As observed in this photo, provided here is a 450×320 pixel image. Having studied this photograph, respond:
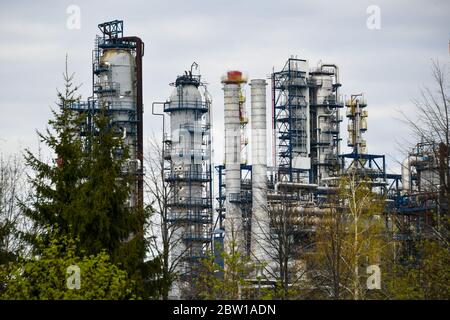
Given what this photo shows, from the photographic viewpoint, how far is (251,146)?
6638 cm

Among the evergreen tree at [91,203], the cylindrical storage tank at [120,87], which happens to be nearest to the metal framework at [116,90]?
the cylindrical storage tank at [120,87]

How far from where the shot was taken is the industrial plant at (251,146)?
62.9m

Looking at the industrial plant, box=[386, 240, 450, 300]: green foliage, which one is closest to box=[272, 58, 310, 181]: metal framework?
the industrial plant

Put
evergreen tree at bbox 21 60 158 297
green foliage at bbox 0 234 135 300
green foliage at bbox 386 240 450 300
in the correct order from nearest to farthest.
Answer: green foliage at bbox 0 234 135 300 < green foliage at bbox 386 240 450 300 < evergreen tree at bbox 21 60 158 297

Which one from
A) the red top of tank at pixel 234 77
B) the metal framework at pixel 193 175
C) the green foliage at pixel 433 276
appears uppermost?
the red top of tank at pixel 234 77

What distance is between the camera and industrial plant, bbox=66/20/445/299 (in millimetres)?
62906

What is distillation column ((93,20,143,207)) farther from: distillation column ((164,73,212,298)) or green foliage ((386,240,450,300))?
green foliage ((386,240,450,300))

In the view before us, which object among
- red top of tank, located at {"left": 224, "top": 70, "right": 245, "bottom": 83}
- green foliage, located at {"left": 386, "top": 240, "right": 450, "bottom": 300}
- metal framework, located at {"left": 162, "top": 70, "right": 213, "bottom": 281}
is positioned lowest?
green foliage, located at {"left": 386, "top": 240, "right": 450, "bottom": 300}

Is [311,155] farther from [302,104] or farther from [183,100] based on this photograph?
[183,100]

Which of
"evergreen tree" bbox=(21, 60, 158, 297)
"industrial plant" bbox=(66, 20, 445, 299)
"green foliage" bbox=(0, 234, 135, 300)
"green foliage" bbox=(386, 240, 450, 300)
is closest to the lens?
"green foliage" bbox=(0, 234, 135, 300)

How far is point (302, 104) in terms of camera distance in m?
73.7

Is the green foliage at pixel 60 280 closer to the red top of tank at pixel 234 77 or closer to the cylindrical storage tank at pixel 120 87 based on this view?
the cylindrical storage tank at pixel 120 87
